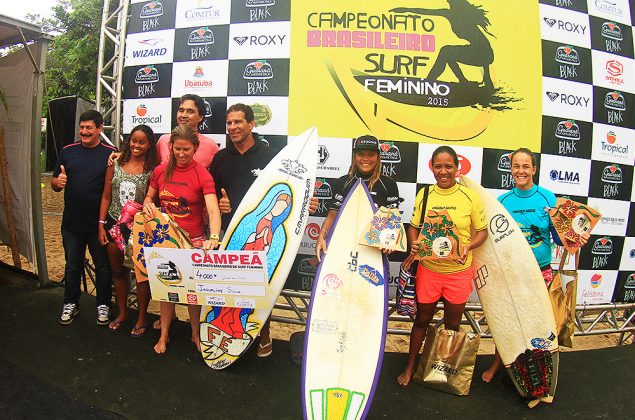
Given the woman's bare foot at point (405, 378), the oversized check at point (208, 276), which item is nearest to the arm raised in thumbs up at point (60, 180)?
the oversized check at point (208, 276)

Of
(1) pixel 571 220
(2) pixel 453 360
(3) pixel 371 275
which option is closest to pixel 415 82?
(1) pixel 571 220

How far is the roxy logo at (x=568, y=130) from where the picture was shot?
3.06 metres

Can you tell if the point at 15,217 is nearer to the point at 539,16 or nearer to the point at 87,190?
the point at 87,190

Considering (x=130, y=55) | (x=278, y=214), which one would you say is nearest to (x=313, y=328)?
(x=278, y=214)

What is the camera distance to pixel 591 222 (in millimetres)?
2268

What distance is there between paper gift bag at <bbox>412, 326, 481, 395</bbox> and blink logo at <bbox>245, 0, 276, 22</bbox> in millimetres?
2802

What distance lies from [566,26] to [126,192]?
384cm

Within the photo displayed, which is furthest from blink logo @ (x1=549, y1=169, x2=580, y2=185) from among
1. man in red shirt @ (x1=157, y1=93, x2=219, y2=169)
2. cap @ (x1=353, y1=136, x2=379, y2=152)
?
man in red shirt @ (x1=157, y1=93, x2=219, y2=169)

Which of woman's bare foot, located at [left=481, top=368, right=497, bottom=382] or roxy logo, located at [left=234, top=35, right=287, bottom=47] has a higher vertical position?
roxy logo, located at [left=234, top=35, right=287, bottom=47]

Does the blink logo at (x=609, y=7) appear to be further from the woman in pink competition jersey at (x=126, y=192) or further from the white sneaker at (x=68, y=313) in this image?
the white sneaker at (x=68, y=313)

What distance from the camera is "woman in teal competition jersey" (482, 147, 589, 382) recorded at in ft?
7.61

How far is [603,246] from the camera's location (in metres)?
3.23

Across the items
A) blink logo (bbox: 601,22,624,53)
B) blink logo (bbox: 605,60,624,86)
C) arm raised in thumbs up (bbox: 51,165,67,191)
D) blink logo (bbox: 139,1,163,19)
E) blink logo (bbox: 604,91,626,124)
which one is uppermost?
blink logo (bbox: 139,1,163,19)

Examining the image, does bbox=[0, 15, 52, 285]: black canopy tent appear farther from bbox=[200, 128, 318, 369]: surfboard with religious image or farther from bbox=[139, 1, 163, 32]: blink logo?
bbox=[200, 128, 318, 369]: surfboard with religious image
